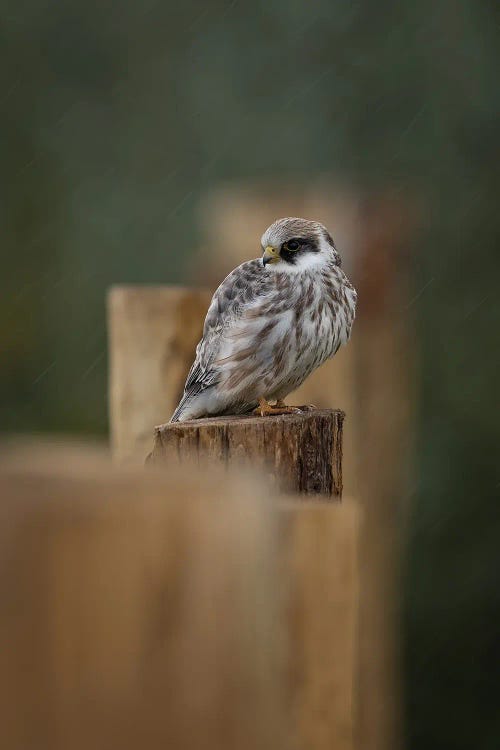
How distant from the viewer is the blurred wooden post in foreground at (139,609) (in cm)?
49

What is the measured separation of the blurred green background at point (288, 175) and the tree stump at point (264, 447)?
479cm

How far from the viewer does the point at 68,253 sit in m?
9.25

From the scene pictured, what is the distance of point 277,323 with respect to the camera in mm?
2691

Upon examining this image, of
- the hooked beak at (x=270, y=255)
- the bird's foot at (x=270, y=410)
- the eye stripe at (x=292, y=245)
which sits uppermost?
the eye stripe at (x=292, y=245)

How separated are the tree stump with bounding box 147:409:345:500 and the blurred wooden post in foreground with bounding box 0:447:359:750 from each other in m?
1.41

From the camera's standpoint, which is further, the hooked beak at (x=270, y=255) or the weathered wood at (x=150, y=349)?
the weathered wood at (x=150, y=349)

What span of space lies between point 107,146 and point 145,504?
9120 mm

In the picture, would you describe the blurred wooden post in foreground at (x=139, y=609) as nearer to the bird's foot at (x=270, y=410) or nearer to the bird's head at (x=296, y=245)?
the bird's foot at (x=270, y=410)

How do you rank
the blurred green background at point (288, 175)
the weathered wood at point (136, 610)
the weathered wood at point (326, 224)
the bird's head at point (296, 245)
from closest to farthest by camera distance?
the weathered wood at point (136, 610), the bird's head at point (296, 245), the weathered wood at point (326, 224), the blurred green background at point (288, 175)

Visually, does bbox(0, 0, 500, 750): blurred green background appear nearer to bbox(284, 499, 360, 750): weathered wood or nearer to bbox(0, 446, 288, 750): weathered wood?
bbox(284, 499, 360, 750): weathered wood

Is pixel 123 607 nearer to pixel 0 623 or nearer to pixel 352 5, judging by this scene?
pixel 0 623

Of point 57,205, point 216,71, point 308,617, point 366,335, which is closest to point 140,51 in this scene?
point 216,71

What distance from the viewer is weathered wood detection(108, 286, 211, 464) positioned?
3285mm

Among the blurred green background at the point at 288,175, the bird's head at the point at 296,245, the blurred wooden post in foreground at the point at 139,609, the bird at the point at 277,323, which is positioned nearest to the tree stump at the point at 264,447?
the bird at the point at 277,323
